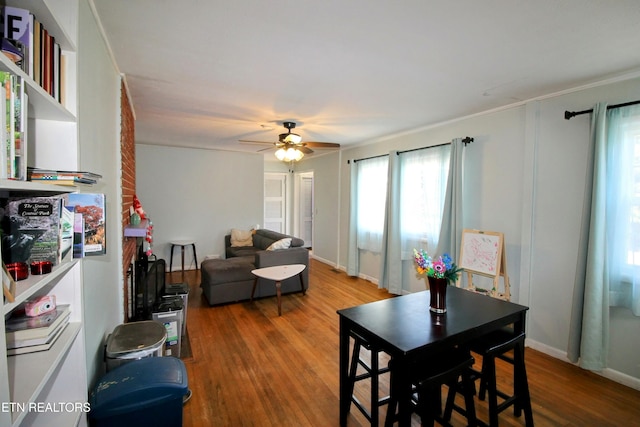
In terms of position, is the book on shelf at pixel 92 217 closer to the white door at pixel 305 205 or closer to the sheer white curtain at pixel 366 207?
the sheer white curtain at pixel 366 207

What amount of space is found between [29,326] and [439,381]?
1694 millimetres

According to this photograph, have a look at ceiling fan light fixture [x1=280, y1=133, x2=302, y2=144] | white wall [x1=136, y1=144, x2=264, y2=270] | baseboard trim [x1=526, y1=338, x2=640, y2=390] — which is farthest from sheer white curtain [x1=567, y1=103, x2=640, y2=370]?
white wall [x1=136, y1=144, x2=264, y2=270]

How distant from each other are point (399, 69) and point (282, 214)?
5827 mm

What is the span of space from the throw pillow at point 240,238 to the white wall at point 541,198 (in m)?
4.10

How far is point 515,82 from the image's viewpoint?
246 cm

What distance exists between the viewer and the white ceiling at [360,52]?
5.03ft

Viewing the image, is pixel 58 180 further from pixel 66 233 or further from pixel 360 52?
pixel 360 52

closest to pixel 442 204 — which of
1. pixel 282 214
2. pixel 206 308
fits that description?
pixel 206 308

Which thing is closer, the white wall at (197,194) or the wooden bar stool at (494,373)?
the wooden bar stool at (494,373)

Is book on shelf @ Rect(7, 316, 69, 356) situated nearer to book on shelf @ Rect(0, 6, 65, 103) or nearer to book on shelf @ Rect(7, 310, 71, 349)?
book on shelf @ Rect(7, 310, 71, 349)

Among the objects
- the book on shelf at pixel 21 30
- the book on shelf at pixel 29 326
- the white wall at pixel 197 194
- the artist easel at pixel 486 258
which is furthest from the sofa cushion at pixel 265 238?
the book on shelf at pixel 21 30

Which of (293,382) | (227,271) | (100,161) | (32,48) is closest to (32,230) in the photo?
(32,48)

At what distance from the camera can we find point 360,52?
1964 millimetres

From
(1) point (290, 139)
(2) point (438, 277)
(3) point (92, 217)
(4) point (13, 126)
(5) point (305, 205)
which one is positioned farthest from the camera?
(5) point (305, 205)
